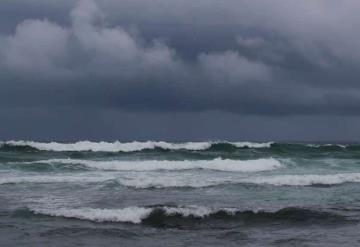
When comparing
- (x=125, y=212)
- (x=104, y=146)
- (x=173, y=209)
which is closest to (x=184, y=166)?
(x=173, y=209)

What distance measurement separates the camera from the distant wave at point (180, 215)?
1420 cm

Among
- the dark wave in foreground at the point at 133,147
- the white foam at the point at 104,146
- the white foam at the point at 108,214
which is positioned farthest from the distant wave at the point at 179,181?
the white foam at the point at 104,146

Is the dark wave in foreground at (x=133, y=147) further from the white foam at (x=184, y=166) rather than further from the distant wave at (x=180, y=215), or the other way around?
the distant wave at (x=180, y=215)

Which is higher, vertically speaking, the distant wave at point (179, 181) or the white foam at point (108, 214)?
the distant wave at point (179, 181)

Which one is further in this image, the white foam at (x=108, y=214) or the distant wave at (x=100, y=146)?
the distant wave at (x=100, y=146)

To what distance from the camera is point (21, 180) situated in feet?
73.3

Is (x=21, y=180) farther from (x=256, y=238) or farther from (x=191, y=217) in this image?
(x=256, y=238)

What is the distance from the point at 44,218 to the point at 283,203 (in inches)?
266

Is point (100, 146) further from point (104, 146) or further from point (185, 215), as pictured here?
point (185, 215)

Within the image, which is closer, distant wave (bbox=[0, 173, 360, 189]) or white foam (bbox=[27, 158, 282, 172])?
distant wave (bbox=[0, 173, 360, 189])

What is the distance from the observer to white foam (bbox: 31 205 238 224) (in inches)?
559

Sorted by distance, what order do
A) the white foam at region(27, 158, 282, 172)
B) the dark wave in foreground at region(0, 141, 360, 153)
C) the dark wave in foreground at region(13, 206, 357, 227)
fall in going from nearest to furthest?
the dark wave in foreground at region(13, 206, 357, 227), the white foam at region(27, 158, 282, 172), the dark wave in foreground at region(0, 141, 360, 153)

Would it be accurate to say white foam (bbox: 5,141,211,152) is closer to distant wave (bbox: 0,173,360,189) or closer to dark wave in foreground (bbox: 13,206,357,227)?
distant wave (bbox: 0,173,360,189)

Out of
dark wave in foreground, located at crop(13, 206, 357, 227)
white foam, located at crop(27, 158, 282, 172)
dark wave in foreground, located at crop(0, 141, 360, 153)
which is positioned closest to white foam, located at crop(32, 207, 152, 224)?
dark wave in foreground, located at crop(13, 206, 357, 227)
